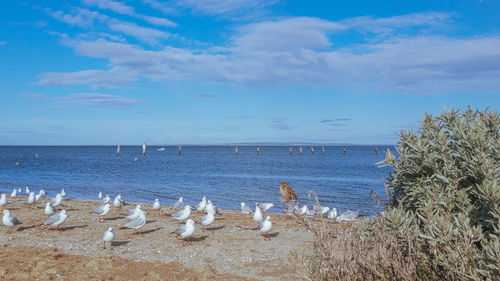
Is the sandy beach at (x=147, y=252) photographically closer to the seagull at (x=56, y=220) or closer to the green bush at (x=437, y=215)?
the seagull at (x=56, y=220)

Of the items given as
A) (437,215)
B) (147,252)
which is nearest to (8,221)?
(147,252)

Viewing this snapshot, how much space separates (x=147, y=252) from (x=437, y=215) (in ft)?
31.3

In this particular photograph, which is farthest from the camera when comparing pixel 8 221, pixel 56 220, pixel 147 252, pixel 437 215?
pixel 56 220

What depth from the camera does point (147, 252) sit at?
1142 centimetres

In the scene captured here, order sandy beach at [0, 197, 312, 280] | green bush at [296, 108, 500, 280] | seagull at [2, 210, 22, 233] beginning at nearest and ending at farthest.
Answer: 1. green bush at [296, 108, 500, 280]
2. sandy beach at [0, 197, 312, 280]
3. seagull at [2, 210, 22, 233]

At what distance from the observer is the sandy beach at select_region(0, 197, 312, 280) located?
9.29 metres

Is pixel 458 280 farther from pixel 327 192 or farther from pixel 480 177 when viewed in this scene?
pixel 327 192

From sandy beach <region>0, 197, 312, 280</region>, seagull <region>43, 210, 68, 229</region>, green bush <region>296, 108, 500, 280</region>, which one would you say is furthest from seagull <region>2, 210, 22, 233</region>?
green bush <region>296, 108, 500, 280</region>

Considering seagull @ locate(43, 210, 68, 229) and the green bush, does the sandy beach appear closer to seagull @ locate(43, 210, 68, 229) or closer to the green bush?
seagull @ locate(43, 210, 68, 229)

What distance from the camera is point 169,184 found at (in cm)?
3922

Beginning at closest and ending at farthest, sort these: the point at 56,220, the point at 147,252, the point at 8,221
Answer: the point at 147,252, the point at 8,221, the point at 56,220

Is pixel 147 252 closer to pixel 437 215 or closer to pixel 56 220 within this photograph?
pixel 56 220

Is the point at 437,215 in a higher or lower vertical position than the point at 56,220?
higher

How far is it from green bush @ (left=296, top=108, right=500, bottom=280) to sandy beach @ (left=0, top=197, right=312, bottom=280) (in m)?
2.13
